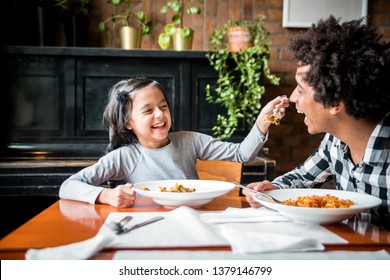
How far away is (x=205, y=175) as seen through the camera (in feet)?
6.08

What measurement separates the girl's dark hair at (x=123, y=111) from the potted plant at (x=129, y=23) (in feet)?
3.74

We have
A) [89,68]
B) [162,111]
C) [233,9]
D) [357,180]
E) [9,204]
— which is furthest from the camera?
[233,9]

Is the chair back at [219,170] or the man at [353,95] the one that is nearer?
the man at [353,95]

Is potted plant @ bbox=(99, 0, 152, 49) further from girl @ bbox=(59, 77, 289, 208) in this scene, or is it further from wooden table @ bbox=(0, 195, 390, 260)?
wooden table @ bbox=(0, 195, 390, 260)

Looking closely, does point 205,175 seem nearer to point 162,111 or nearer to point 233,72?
point 162,111

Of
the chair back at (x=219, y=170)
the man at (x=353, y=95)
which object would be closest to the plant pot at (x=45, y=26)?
the chair back at (x=219, y=170)

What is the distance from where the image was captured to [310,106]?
4.19 ft

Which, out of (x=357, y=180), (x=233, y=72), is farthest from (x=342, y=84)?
(x=233, y=72)

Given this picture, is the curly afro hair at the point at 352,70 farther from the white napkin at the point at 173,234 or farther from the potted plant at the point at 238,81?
the potted plant at the point at 238,81

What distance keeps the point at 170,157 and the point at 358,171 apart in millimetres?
767

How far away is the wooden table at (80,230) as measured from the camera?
826 mm

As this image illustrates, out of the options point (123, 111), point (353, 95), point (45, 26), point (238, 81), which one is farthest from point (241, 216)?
point (45, 26)

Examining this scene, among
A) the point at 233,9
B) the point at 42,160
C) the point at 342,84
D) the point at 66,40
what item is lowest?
the point at 42,160

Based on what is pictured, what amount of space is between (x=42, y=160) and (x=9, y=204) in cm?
33
